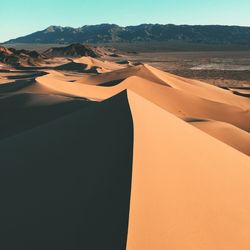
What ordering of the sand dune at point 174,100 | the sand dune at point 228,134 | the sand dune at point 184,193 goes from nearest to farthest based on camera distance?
the sand dune at point 184,193 → the sand dune at point 228,134 → the sand dune at point 174,100

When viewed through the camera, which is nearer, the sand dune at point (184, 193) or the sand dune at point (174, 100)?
the sand dune at point (184, 193)

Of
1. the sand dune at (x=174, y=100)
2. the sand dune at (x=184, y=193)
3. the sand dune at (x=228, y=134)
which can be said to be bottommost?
the sand dune at (x=174, y=100)

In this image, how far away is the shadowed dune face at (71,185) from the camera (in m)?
4.54

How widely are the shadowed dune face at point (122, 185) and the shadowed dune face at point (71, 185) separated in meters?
0.01

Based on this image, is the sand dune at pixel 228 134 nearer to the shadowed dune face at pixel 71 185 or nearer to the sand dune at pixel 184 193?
the sand dune at pixel 184 193

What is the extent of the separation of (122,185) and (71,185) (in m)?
0.77

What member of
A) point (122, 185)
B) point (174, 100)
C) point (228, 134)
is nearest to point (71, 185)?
point (122, 185)

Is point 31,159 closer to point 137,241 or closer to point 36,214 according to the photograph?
point 36,214

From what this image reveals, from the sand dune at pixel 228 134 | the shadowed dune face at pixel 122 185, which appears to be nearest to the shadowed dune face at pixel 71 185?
the shadowed dune face at pixel 122 185

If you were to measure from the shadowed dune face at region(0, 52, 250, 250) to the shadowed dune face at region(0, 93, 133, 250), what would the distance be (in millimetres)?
14

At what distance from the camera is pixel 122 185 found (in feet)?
16.7

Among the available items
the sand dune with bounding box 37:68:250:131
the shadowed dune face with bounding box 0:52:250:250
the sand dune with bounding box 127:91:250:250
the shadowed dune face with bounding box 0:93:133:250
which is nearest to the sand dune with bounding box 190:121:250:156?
the shadowed dune face with bounding box 0:52:250:250

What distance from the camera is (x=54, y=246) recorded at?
4.43 m

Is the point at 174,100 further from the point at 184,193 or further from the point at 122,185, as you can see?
the point at 122,185
